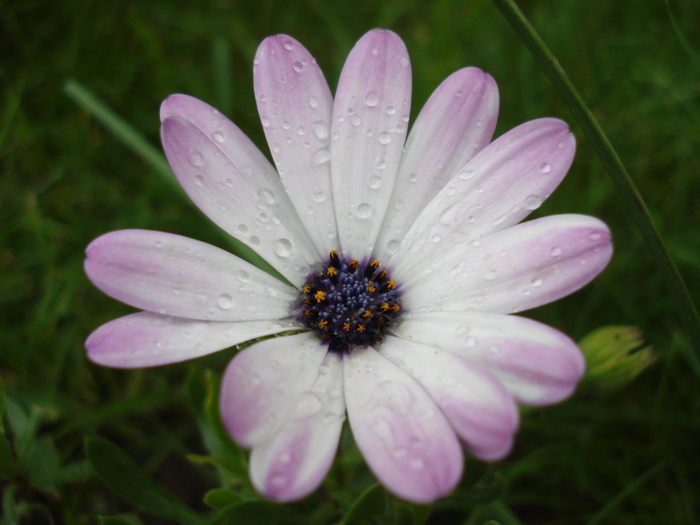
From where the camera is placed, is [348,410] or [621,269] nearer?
[348,410]

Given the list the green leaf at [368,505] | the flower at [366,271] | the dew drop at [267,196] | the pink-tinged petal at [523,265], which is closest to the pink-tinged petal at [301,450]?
the flower at [366,271]

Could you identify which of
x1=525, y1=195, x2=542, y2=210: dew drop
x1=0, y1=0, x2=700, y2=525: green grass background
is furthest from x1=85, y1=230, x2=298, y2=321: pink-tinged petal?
x1=525, y1=195, x2=542, y2=210: dew drop

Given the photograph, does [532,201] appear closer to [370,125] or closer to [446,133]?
[446,133]

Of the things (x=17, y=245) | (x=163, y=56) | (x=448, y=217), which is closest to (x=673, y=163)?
(x=448, y=217)

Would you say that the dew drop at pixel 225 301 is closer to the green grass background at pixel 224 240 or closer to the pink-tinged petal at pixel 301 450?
the pink-tinged petal at pixel 301 450

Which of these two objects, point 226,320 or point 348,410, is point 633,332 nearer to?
point 348,410
